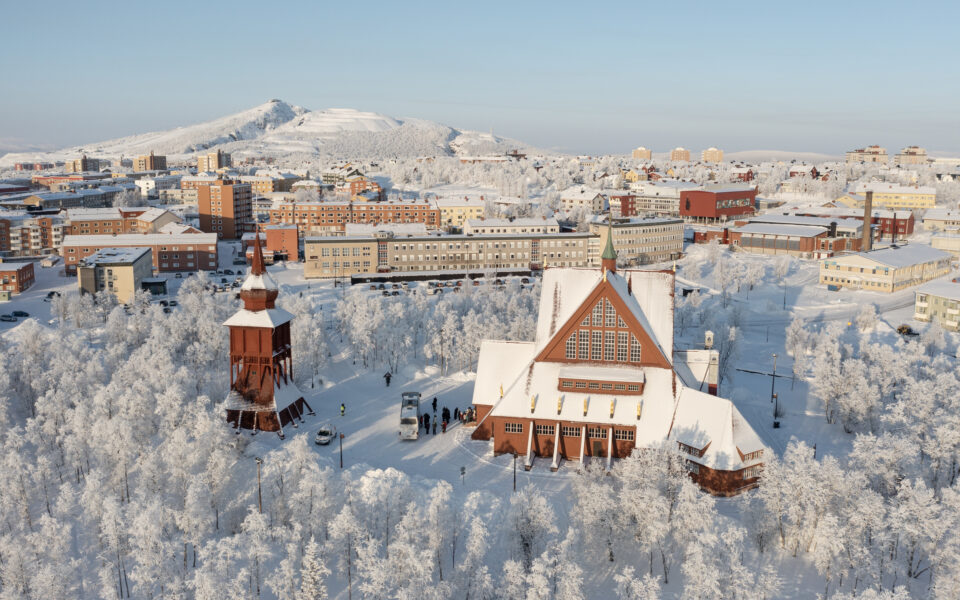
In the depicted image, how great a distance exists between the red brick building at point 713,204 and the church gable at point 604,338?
105 meters

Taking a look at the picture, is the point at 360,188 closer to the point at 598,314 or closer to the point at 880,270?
the point at 880,270

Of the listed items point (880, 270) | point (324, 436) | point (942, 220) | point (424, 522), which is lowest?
point (324, 436)

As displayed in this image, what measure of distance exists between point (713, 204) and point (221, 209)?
3586 inches

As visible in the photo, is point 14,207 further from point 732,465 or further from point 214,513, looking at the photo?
point 732,465

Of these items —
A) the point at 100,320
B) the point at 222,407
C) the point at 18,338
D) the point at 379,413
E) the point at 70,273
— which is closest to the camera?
the point at 222,407

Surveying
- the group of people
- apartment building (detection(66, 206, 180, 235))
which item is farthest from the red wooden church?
apartment building (detection(66, 206, 180, 235))

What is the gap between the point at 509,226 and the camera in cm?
11069

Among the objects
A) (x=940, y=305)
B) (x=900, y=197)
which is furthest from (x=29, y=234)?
(x=900, y=197)

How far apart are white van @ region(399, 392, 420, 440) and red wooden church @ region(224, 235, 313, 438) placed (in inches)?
254

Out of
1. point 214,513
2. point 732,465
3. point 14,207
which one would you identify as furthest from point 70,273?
point 732,465

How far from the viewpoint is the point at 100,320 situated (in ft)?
237

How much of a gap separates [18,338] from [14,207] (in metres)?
109

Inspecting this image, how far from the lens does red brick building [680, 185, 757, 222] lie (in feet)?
454

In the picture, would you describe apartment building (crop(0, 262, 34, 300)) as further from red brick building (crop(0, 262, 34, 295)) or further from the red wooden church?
the red wooden church
